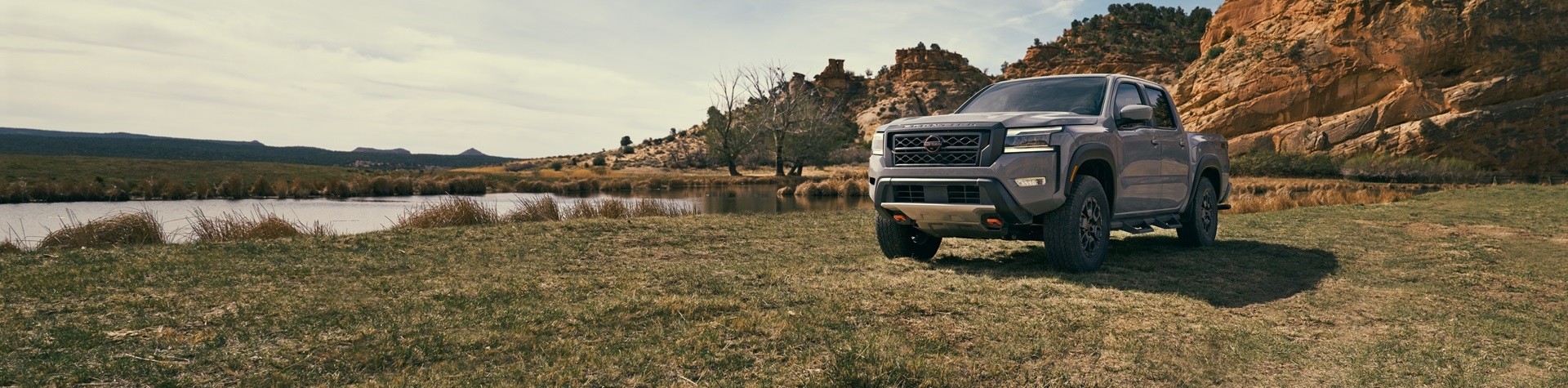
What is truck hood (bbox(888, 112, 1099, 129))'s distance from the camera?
23.2 ft

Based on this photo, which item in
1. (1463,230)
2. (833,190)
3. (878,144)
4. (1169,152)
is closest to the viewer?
(878,144)

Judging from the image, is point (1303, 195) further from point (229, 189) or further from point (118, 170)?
point (118, 170)

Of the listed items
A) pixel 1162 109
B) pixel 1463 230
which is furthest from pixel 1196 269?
pixel 1463 230

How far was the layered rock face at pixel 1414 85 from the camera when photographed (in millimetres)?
37688

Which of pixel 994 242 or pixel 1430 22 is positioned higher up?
pixel 1430 22

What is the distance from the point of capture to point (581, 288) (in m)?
6.34

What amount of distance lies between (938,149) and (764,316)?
2.68 meters

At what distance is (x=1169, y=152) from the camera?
9.07 meters

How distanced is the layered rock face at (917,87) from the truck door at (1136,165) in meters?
80.4

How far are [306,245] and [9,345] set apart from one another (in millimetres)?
4711

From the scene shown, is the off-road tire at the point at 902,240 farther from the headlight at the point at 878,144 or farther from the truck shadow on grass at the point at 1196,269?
the headlight at the point at 878,144

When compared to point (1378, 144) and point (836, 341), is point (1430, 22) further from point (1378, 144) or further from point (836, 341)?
point (836, 341)

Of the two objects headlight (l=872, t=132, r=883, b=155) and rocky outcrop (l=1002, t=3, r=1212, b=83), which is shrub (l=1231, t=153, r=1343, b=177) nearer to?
rocky outcrop (l=1002, t=3, r=1212, b=83)

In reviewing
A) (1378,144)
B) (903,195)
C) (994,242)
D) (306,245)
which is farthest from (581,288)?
(1378,144)
